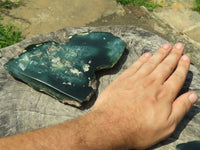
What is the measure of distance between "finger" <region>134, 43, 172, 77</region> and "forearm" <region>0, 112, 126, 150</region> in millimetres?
425

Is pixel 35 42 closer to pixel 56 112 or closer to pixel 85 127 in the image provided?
pixel 56 112

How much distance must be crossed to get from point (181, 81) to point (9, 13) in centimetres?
284

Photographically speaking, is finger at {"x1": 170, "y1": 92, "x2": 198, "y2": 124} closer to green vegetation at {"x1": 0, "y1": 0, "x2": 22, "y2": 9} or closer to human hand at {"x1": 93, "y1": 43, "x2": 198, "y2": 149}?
human hand at {"x1": 93, "y1": 43, "x2": 198, "y2": 149}

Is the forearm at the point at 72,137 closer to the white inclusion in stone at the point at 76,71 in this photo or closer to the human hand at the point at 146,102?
the human hand at the point at 146,102

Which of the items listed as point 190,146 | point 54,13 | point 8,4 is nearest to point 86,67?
point 190,146

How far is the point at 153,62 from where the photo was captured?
1626mm

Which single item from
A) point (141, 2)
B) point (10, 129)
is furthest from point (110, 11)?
point (10, 129)

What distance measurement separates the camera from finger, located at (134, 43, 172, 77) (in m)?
1.57

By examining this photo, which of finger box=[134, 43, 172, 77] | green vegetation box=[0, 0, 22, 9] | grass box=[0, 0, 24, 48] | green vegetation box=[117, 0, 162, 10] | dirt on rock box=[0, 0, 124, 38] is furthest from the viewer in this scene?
green vegetation box=[117, 0, 162, 10]

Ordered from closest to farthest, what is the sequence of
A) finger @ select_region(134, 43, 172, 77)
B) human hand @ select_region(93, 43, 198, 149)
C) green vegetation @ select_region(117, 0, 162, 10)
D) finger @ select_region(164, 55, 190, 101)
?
human hand @ select_region(93, 43, 198, 149) < finger @ select_region(164, 55, 190, 101) < finger @ select_region(134, 43, 172, 77) < green vegetation @ select_region(117, 0, 162, 10)

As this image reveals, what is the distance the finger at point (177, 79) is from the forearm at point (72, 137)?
44 cm

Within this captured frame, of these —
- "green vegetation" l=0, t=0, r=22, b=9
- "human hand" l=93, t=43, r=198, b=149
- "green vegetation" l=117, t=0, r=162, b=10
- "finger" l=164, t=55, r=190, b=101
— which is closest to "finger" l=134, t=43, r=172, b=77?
"human hand" l=93, t=43, r=198, b=149

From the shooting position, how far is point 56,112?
1.45 m

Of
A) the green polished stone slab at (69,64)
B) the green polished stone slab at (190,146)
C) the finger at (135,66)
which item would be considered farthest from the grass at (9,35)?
the green polished stone slab at (190,146)
